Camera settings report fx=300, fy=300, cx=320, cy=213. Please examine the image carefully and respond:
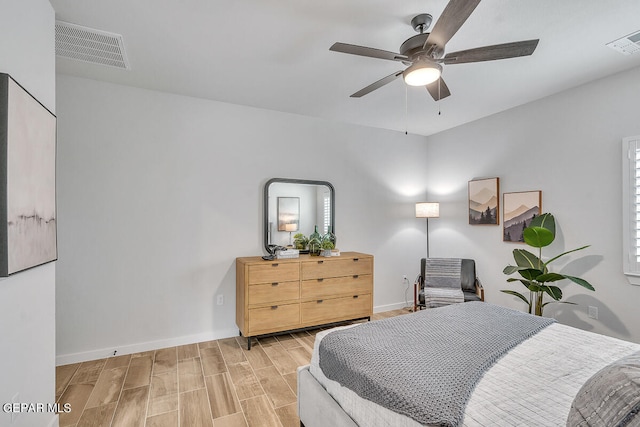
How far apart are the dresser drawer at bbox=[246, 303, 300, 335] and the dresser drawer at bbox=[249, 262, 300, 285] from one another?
0.29m

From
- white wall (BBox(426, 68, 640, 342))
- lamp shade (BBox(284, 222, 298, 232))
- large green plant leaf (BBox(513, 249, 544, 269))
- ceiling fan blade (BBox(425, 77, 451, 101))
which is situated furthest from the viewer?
lamp shade (BBox(284, 222, 298, 232))

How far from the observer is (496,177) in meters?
3.86

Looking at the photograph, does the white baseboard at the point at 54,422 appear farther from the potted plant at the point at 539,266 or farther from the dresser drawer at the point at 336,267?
the potted plant at the point at 539,266

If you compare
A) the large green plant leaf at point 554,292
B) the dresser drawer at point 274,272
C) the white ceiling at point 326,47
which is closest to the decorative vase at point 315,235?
the dresser drawer at point 274,272

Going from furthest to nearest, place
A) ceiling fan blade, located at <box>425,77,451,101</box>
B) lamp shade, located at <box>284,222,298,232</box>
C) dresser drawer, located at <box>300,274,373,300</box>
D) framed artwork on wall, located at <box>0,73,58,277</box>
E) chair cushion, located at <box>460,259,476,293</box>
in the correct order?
chair cushion, located at <box>460,259,476,293</box>, lamp shade, located at <box>284,222,298,232</box>, dresser drawer, located at <box>300,274,373,300</box>, ceiling fan blade, located at <box>425,77,451,101</box>, framed artwork on wall, located at <box>0,73,58,277</box>

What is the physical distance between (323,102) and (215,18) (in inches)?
64.7

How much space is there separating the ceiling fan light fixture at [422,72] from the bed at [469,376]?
1.63 metres

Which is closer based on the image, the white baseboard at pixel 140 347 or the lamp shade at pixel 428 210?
the white baseboard at pixel 140 347

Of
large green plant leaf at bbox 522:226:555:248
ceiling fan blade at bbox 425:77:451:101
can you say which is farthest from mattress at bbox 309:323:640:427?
ceiling fan blade at bbox 425:77:451:101

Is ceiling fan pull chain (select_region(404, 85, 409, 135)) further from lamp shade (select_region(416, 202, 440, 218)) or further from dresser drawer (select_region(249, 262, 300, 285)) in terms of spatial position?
dresser drawer (select_region(249, 262, 300, 285))

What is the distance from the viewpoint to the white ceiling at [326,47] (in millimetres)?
1926

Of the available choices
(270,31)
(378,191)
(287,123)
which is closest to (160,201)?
(287,123)

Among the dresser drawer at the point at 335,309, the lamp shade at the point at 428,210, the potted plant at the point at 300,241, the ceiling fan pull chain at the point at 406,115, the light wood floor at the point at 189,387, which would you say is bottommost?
the light wood floor at the point at 189,387

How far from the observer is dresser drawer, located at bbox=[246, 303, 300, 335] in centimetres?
313
